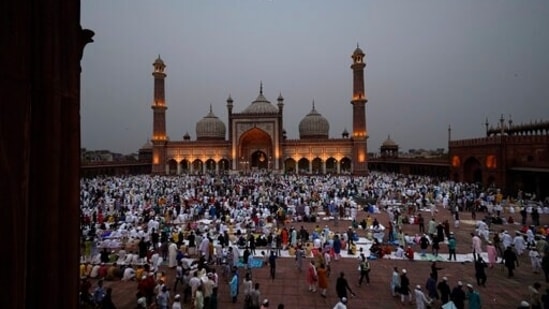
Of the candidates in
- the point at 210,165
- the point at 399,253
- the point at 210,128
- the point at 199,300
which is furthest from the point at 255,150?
the point at 199,300

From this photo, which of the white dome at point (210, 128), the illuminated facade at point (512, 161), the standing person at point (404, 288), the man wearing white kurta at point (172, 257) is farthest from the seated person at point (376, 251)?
the white dome at point (210, 128)

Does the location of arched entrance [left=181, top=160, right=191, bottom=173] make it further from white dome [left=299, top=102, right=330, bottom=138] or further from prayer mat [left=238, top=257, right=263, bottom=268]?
prayer mat [left=238, top=257, right=263, bottom=268]

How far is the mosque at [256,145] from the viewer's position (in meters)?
45.5

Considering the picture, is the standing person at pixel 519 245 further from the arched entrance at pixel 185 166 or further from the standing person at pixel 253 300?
the arched entrance at pixel 185 166

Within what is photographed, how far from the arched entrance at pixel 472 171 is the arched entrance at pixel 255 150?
24247 millimetres

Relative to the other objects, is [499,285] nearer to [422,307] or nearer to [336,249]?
[422,307]

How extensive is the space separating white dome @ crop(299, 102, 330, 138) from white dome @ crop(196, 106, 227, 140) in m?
13.9

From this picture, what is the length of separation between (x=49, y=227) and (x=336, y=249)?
29.1 feet

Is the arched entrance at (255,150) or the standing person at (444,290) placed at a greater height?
the arched entrance at (255,150)

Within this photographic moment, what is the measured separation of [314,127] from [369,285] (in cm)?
4720

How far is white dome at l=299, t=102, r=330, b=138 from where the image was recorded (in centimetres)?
5412

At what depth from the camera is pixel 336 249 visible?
385 inches

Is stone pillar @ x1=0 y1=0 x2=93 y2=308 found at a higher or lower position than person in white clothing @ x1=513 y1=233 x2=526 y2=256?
higher

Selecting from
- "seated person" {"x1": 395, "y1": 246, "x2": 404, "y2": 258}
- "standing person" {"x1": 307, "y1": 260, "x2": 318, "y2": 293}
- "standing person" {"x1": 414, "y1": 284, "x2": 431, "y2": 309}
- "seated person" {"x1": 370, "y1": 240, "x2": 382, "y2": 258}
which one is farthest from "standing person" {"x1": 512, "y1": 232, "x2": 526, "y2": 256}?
"standing person" {"x1": 307, "y1": 260, "x2": 318, "y2": 293}
